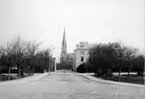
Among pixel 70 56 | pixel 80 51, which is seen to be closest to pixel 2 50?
pixel 80 51

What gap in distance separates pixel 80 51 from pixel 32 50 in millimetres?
31058

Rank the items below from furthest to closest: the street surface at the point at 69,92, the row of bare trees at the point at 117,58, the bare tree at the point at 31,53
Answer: the bare tree at the point at 31,53 → the row of bare trees at the point at 117,58 → the street surface at the point at 69,92

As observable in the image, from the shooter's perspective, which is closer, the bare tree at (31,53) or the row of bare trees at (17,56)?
the row of bare trees at (17,56)

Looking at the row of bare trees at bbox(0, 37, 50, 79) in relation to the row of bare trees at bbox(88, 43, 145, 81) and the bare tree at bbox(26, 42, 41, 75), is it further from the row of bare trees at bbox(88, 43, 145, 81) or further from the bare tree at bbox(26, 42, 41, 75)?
the row of bare trees at bbox(88, 43, 145, 81)

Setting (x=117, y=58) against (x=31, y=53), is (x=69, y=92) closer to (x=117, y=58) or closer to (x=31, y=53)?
(x=117, y=58)

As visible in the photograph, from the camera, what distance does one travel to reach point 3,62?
2005 centimetres

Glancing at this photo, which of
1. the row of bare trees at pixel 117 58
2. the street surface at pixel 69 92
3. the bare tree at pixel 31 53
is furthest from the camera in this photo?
the bare tree at pixel 31 53

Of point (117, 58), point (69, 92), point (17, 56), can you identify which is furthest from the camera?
point (17, 56)

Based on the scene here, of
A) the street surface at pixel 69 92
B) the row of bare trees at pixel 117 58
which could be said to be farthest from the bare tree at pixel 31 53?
the street surface at pixel 69 92

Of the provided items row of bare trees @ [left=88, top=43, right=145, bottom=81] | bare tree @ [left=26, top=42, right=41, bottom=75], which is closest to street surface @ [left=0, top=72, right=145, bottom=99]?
row of bare trees @ [left=88, top=43, right=145, bottom=81]

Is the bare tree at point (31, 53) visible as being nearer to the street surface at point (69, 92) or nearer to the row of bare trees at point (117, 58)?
the row of bare trees at point (117, 58)

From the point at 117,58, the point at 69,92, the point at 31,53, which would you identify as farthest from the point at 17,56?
the point at 69,92

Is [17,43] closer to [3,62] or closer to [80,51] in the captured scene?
[3,62]

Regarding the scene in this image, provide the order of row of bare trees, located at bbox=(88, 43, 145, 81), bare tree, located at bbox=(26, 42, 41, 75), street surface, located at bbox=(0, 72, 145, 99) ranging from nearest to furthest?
street surface, located at bbox=(0, 72, 145, 99), row of bare trees, located at bbox=(88, 43, 145, 81), bare tree, located at bbox=(26, 42, 41, 75)
